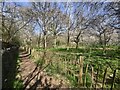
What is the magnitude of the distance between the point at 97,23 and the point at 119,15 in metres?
26.8

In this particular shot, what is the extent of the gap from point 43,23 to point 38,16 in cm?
238

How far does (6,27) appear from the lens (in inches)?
1612

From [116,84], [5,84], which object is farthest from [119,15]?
[5,84]

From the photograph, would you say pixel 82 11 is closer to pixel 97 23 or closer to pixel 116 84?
pixel 97 23

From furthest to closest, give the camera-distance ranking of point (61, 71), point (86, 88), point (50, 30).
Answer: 1. point (50, 30)
2. point (61, 71)
3. point (86, 88)

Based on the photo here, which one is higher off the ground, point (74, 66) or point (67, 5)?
point (67, 5)

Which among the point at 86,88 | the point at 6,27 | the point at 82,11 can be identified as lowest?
the point at 86,88

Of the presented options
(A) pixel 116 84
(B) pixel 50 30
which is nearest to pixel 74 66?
(A) pixel 116 84

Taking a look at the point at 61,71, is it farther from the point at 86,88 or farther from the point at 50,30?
the point at 50,30

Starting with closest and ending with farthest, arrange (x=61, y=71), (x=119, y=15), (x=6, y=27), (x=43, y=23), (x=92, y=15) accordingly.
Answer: (x=61, y=71) → (x=119, y=15) → (x=6, y=27) → (x=92, y=15) → (x=43, y=23)

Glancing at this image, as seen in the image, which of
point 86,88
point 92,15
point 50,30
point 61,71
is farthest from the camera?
point 50,30

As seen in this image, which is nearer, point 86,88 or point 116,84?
point 86,88

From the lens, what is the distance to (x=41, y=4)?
47.2 meters

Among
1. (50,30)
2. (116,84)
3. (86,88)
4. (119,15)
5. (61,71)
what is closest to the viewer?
(86,88)
